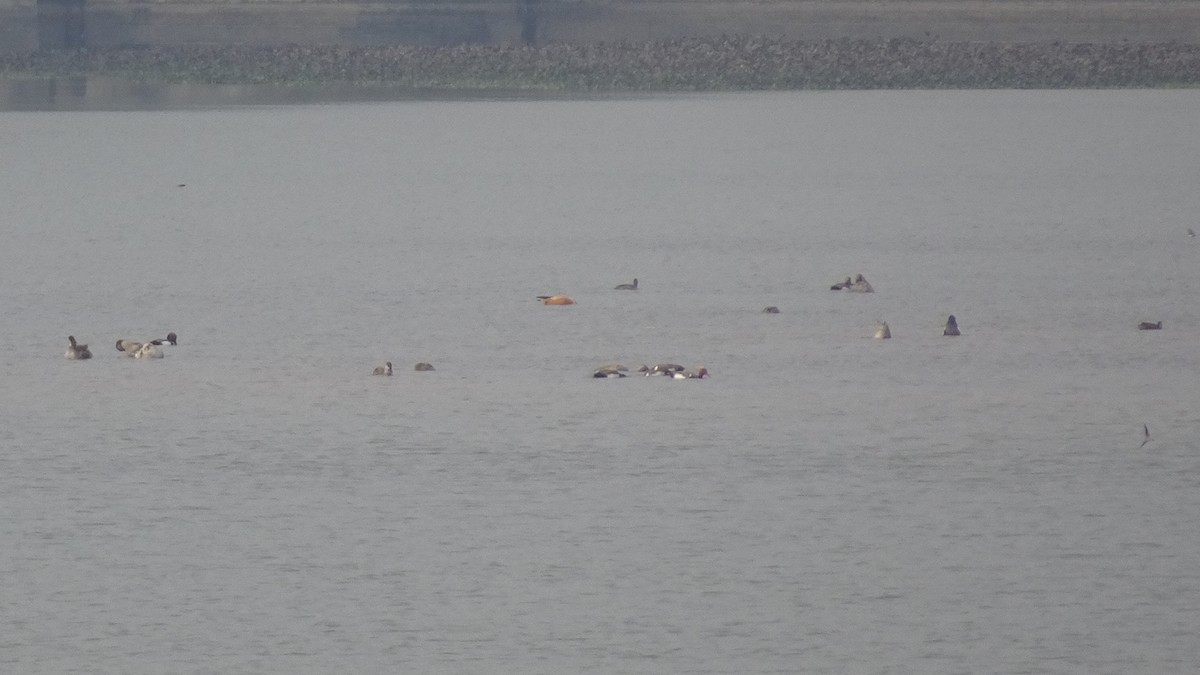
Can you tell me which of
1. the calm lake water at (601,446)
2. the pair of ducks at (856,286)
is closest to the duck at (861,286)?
the pair of ducks at (856,286)

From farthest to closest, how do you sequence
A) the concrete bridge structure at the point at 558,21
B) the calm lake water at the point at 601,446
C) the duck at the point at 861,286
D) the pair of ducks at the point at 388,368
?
the concrete bridge structure at the point at 558,21 < the duck at the point at 861,286 < the pair of ducks at the point at 388,368 < the calm lake water at the point at 601,446

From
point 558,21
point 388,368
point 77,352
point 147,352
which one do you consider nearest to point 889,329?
point 388,368

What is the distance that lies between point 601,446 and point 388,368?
198cm

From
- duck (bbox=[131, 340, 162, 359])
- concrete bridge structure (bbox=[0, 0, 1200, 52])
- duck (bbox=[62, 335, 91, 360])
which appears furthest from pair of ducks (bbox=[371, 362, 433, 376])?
concrete bridge structure (bbox=[0, 0, 1200, 52])

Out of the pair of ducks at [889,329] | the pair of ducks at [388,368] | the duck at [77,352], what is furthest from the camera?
the pair of ducks at [889,329]

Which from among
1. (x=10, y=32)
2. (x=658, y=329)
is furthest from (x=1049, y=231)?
(x=10, y=32)

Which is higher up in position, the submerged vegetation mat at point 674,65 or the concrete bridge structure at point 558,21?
the concrete bridge structure at point 558,21

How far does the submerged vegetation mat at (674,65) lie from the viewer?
56.7 m

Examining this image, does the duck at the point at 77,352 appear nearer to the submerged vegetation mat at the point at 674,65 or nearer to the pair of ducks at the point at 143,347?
the pair of ducks at the point at 143,347

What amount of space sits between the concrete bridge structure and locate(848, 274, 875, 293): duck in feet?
154

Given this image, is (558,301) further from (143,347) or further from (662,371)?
(143,347)

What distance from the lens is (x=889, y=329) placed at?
12312mm

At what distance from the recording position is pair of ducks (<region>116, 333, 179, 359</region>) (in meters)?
11.5

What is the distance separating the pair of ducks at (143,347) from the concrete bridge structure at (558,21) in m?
49.3
